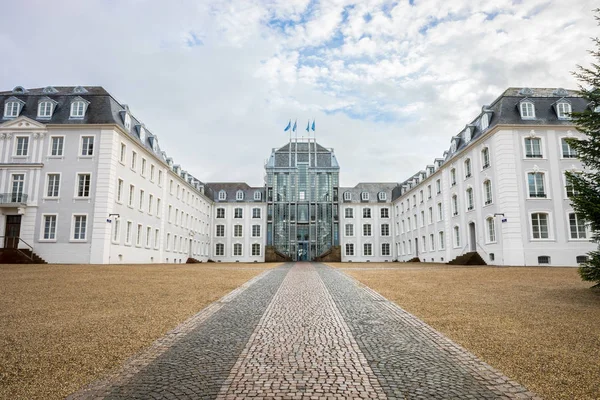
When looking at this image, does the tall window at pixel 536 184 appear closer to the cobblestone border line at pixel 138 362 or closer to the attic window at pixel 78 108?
the cobblestone border line at pixel 138 362

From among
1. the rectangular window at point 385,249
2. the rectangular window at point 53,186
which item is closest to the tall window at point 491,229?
the rectangular window at point 385,249

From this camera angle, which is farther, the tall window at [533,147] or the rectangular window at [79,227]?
the tall window at [533,147]

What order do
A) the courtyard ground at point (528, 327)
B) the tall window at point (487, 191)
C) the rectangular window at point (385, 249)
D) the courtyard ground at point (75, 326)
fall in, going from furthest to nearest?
the rectangular window at point (385, 249) < the tall window at point (487, 191) < the courtyard ground at point (528, 327) < the courtyard ground at point (75, 326)

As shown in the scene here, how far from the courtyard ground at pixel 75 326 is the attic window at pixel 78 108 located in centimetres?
2063

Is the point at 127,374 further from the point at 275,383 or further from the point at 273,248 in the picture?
the point at 273,248

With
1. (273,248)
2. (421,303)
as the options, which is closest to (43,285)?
(421,303)

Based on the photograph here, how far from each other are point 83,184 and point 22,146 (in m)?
5.59

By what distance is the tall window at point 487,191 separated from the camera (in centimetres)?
3020

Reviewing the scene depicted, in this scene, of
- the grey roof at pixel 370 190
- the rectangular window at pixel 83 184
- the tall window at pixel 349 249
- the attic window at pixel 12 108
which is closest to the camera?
the rectangular window at pixel 83 184

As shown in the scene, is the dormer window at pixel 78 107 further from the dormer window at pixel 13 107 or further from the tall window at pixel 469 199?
the tall window at pixel 469 199

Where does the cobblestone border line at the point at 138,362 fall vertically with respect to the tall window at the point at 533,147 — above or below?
below

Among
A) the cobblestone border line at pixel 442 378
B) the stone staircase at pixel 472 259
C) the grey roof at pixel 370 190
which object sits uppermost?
the grey roof at pixel 370 190

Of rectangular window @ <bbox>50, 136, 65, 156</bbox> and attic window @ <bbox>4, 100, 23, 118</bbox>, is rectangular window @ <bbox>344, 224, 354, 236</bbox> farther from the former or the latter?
attic window @ <bbox>4, 100, 23, 118</bbox>

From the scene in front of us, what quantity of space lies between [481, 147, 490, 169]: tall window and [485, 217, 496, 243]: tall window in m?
4.01
